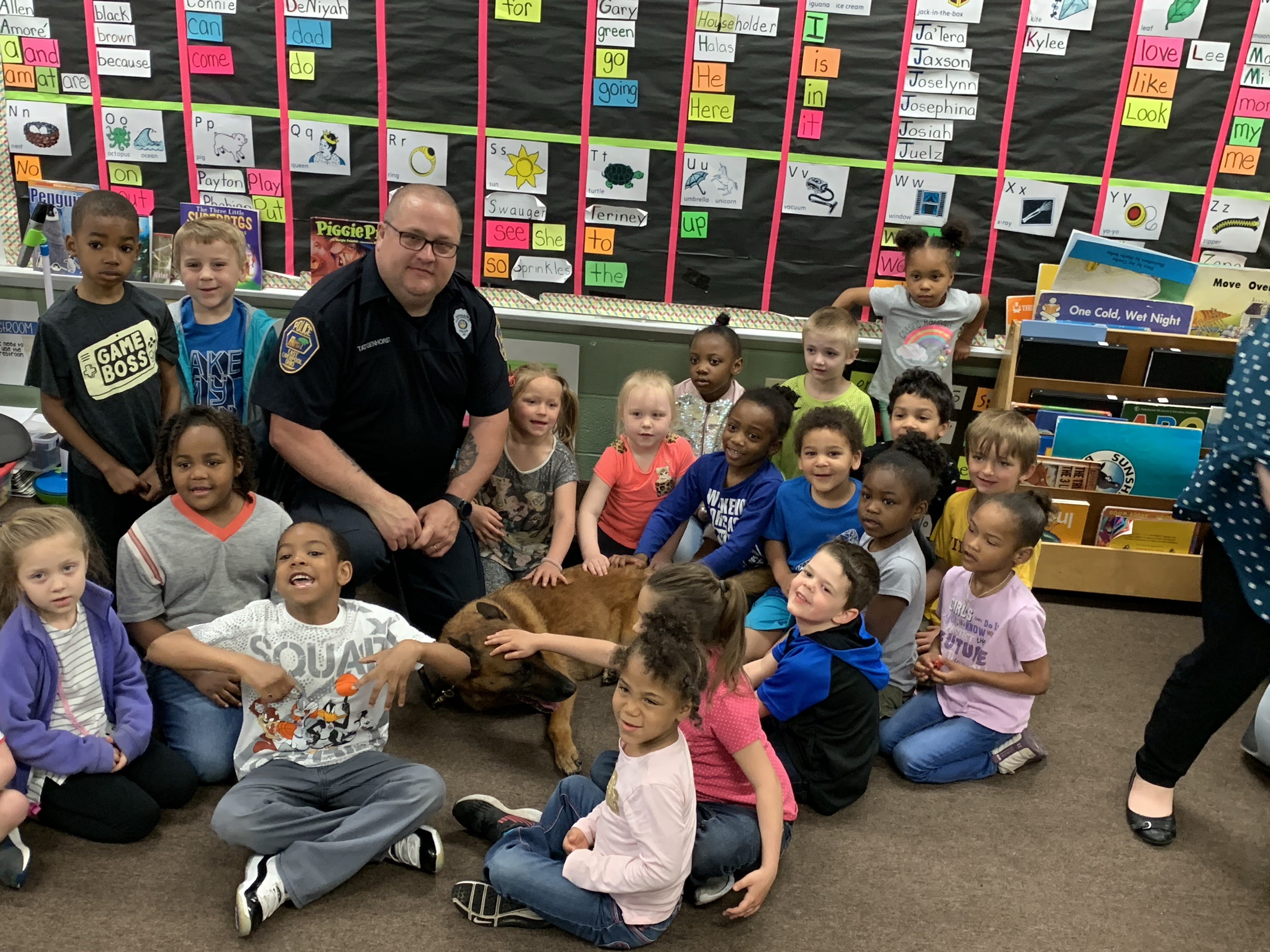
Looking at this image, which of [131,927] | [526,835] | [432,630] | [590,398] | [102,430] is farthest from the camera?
[590,398]

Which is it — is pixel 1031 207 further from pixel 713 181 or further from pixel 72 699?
pixel 72 699

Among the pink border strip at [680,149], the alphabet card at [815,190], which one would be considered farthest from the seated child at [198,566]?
the alphabet card at [815,190]

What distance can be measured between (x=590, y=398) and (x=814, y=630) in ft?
7.13

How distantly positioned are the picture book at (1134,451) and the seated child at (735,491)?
1239 mm

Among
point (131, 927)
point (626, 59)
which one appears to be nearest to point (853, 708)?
point (131, 927)

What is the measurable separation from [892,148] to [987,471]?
159 cm

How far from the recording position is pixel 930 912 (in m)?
2.46

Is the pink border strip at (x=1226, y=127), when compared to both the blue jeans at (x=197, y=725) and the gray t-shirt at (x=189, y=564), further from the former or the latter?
the blue jeans at (x=197, y=725)

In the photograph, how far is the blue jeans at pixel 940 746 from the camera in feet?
9.71

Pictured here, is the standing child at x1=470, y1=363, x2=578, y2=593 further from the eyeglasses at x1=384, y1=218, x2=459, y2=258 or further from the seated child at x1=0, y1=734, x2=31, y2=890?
the seated child at x1=0, y1=734, x2=31, y2=890

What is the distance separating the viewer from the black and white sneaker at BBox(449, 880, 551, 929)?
7.59ft

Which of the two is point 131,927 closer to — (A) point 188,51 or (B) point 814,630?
(B) point 814,630

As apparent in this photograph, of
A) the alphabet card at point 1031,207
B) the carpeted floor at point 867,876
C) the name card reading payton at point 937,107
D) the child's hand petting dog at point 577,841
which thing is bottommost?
the carpeted floor at point 867,876

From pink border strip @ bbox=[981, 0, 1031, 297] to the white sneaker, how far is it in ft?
9.82
